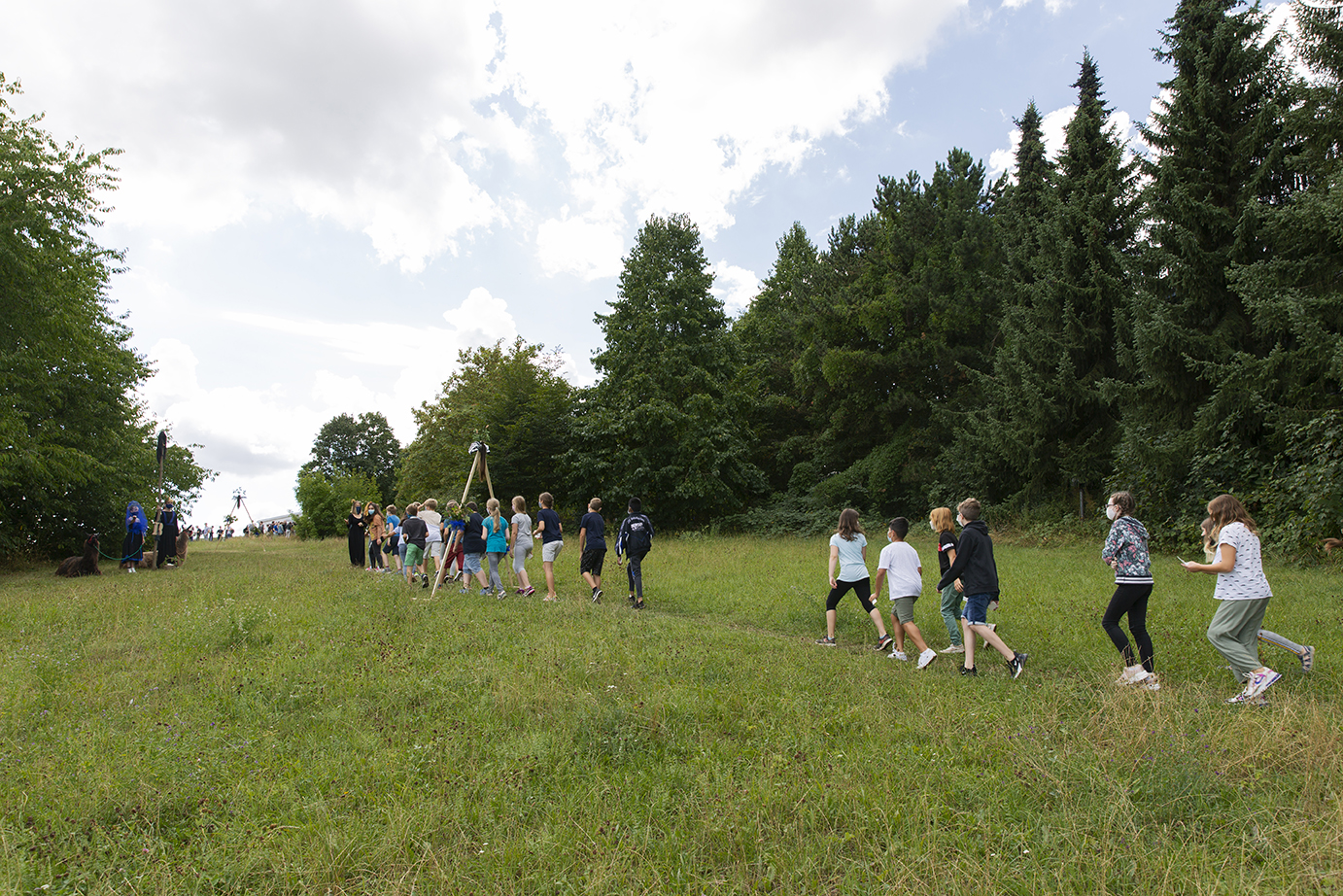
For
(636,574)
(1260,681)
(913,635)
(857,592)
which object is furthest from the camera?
(636,574)

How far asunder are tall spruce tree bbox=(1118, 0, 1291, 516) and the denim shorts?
1371 centimetres

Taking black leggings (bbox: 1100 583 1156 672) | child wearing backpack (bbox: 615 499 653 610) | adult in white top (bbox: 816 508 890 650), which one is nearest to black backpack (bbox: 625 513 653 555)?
child wearing backpack (bbox: 615 499 653 610)

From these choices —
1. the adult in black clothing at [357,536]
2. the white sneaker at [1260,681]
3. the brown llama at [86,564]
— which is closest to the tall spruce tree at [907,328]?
the adult in black clothing at [357,536]

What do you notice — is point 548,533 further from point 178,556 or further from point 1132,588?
point 178,556

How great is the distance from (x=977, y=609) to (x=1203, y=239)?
56.4 feet

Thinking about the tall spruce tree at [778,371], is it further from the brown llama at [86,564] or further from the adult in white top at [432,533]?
the brown llama at [86,564]

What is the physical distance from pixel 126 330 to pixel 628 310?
19754 mm

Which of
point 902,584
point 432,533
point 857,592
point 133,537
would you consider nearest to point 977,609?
point 902,584

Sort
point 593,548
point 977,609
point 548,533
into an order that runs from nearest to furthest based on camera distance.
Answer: point 977,609, point 548,533, point 593,548

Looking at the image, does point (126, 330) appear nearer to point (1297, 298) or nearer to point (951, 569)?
point (951, 569)

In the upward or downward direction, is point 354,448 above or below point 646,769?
above

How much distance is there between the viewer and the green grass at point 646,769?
11.7ft

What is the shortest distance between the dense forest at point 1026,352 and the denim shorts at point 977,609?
11104mm

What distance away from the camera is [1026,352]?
24.1m
